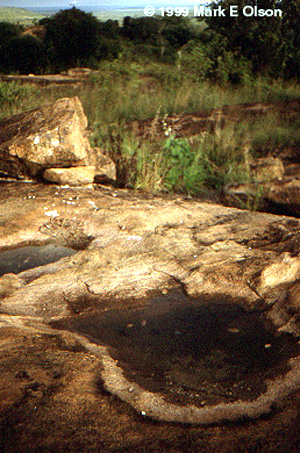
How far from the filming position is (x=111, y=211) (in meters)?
4.71

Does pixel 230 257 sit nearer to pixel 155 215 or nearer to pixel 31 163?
pixel 155 215

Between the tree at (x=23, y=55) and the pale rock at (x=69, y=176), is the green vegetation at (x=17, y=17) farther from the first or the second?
the pale rock at (x=69, y=176)

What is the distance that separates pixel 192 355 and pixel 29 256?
6.11 ft

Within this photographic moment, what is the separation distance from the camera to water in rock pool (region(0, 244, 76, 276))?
3791 mm

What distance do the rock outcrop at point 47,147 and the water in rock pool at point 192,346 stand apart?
2796 mm

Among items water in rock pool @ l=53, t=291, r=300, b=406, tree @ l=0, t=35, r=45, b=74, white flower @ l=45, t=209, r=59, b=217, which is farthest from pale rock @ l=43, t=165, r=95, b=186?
tree @ l=0, t=35, r=45, b=74

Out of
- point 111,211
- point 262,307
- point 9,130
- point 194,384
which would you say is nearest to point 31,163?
point 9,130

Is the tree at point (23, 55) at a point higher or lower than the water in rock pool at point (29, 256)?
higher

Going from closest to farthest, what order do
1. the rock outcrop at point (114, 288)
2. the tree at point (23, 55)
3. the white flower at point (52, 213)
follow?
the rock outcrop at point (114, 288), the white flower at point (52, 213), the tree at point (23, 55)

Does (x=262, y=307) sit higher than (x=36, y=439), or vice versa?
(x=36, y=439)

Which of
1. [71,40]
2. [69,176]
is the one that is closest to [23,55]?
[71,40]

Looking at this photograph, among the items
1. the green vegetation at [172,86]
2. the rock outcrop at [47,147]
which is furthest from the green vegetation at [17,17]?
the rock outcrop at [47,147]

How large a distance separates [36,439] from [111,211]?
3082 mm

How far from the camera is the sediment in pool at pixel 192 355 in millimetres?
2137
